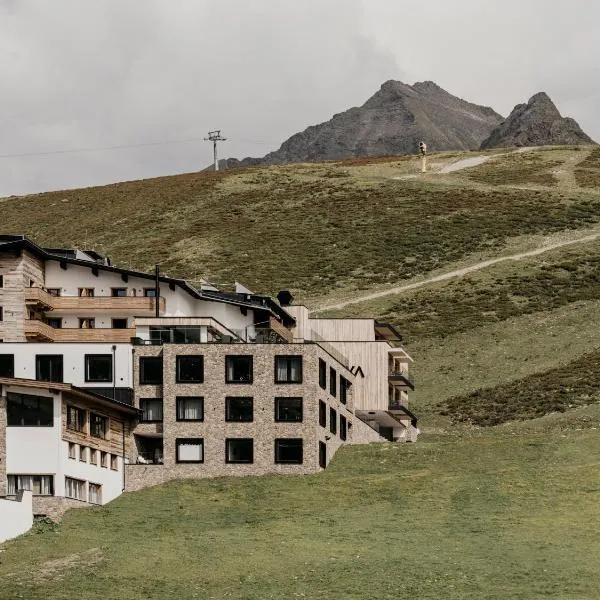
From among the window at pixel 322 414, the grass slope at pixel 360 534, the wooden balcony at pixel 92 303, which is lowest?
the grass slope at pixel 360 534

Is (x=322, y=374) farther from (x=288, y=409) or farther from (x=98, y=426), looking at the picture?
(x=98, y=426)

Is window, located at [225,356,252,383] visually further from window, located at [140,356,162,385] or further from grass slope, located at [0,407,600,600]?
grass slope, located at [0,407,600,600]

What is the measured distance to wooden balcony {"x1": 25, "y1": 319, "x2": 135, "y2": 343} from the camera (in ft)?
342

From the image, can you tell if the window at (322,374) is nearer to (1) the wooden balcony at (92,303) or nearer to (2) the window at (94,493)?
(2) the window at (94,493)

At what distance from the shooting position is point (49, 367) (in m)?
91.9

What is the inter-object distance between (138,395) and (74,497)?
11.3 m

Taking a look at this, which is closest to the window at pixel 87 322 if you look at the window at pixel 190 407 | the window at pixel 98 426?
the window at pixel 190 407

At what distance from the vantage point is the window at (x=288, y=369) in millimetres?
90312

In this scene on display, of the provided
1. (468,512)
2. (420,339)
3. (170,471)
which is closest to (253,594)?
(468,512)

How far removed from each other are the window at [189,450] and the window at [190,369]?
343 cm

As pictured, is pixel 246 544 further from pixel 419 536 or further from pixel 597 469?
pixel 597 469

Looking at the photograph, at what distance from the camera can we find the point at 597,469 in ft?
261

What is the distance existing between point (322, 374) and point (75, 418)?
1570 centimetres

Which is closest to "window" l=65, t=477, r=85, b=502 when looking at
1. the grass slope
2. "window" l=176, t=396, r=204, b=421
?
the grass slope
